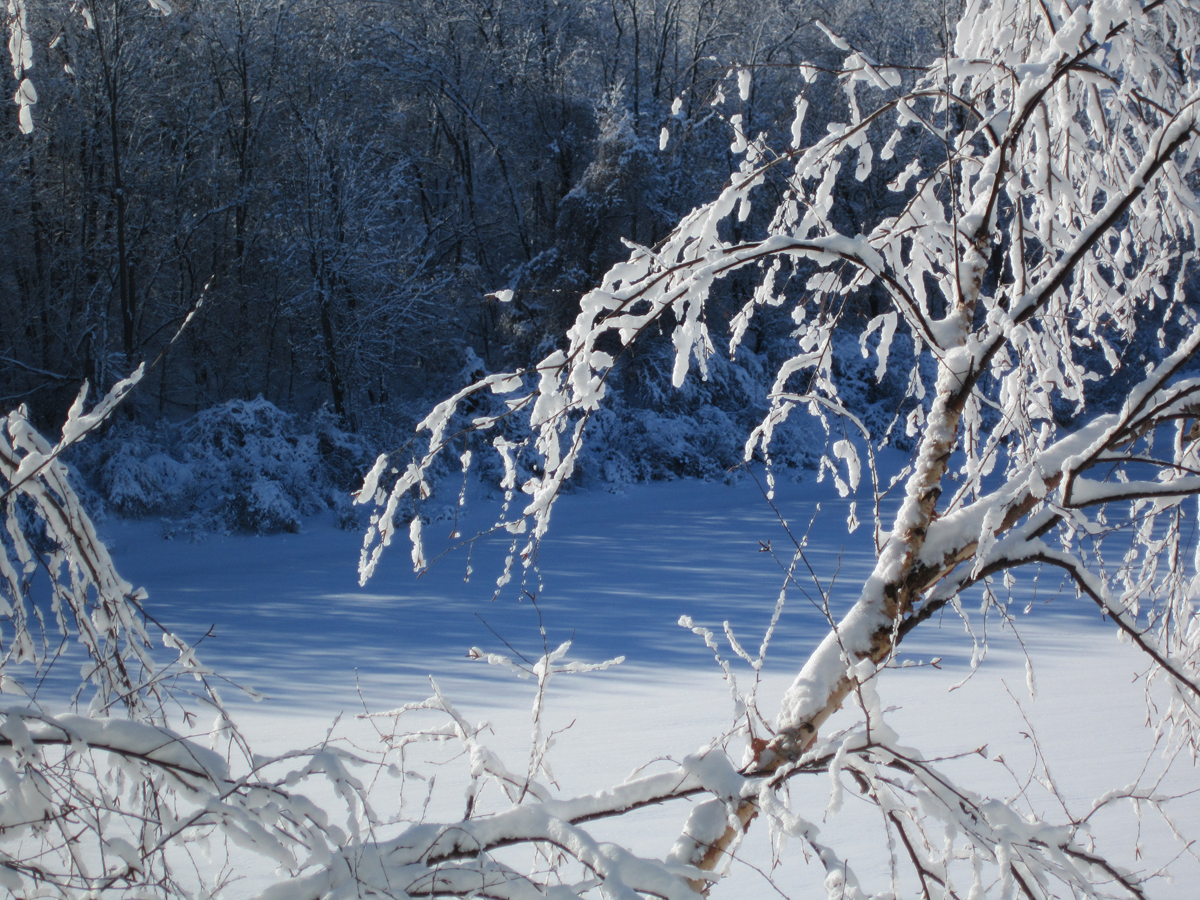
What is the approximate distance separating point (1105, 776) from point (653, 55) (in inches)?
656

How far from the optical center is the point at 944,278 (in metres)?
1.84

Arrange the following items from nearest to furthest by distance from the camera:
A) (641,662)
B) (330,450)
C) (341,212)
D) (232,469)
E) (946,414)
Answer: (946,414)
(641,662)
(232,469)
(330,450)
(341,212)

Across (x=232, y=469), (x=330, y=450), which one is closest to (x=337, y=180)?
(x=330, y=450)

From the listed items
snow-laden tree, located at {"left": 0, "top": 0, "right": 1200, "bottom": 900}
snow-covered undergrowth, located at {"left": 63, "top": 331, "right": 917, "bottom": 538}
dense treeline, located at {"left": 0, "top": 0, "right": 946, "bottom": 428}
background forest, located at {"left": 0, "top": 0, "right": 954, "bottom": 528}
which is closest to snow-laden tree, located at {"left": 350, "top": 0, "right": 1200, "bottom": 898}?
snow-laden tree, located at {"left": 0, "top": 0, "right": 1200, "bottom": 900}

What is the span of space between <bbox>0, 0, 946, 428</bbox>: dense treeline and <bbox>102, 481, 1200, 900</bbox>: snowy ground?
11.1 ft

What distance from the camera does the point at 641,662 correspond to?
5.25 metres

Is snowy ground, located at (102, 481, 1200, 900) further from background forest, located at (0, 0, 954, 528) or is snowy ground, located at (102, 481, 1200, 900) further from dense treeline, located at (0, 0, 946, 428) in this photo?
dense treeline, located at (0, 0, 946, 428)

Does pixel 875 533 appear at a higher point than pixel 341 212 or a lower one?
lower

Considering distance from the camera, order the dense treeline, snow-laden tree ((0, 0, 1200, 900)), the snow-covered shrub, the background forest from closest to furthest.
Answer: snow-laden tree ((0, 0, 1200, 900)), the snow-covered shrub, the background forest, the dense treeline

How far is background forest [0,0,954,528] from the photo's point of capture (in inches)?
422

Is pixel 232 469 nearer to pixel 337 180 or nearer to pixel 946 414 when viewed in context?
pixel 337 180

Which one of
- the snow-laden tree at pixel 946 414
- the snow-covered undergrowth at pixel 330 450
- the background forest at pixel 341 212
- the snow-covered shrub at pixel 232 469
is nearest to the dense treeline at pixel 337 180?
the background forest at pixel 341 212

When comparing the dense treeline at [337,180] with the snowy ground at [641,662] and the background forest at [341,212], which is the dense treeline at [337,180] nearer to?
the background forest at [341,212]

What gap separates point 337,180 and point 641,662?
29.8 ft
